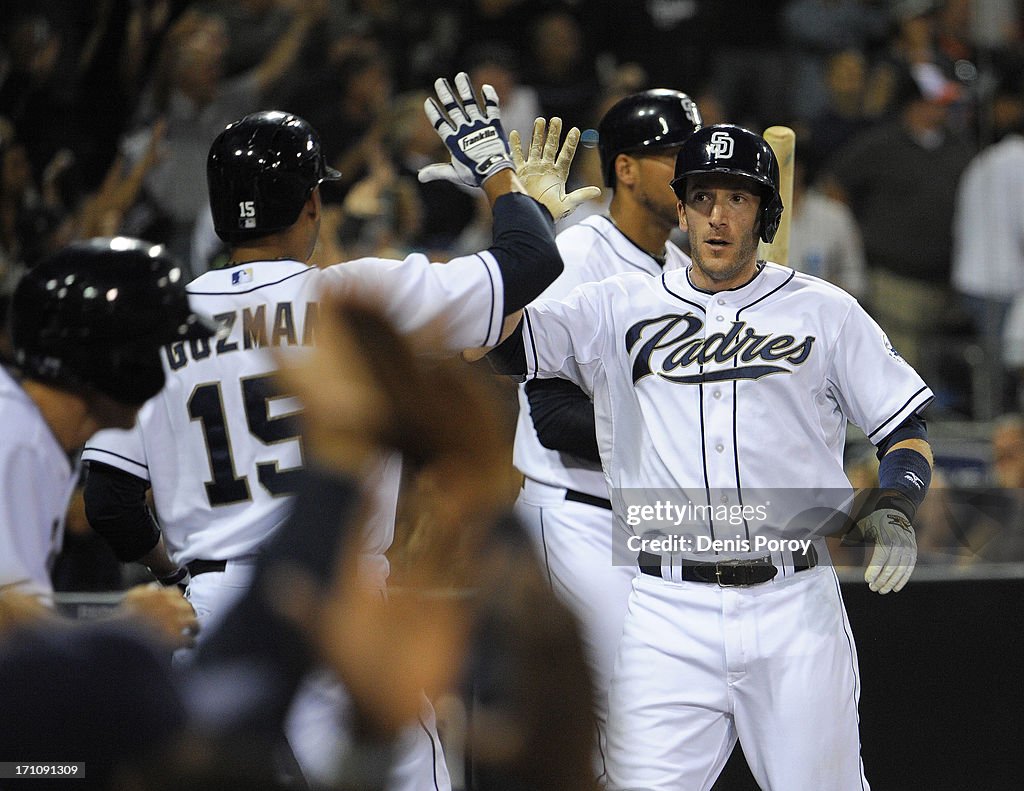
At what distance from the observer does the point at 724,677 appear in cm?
367

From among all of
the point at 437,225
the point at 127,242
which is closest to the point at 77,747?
the point at 127,242

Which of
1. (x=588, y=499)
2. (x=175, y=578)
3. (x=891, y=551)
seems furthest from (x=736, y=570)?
(x=175, y=578)

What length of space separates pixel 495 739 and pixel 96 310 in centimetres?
135

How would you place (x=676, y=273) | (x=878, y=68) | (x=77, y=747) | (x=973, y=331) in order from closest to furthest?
(x=77, y=747), (x=676, y=273), (x=973, y=331), (x=878, y=68)

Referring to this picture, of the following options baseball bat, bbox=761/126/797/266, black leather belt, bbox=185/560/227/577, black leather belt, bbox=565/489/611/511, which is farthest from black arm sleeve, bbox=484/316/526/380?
baseball bat, bbox=761/126/797/266

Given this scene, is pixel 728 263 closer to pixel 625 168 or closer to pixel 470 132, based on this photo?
pixel 470 132

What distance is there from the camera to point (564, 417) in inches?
175

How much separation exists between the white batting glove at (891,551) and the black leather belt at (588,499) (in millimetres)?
1116

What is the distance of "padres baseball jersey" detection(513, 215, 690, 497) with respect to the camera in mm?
4613

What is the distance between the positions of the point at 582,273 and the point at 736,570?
4.45ft

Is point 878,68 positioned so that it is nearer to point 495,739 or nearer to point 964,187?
point 964,187

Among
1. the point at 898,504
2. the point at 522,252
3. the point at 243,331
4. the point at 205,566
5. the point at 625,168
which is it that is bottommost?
the point at 898,504

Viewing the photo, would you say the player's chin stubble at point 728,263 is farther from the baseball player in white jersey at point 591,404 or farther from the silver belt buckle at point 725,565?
the silver belt buckle at point 725,565

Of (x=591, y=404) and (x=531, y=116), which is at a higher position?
(x=591, y=404)
